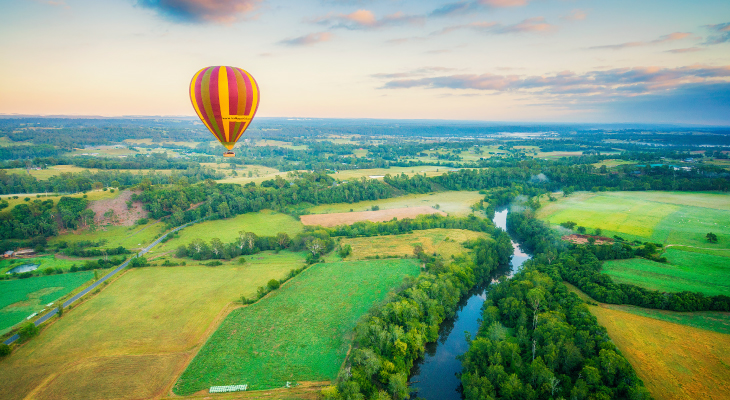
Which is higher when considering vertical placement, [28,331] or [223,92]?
[223,92]

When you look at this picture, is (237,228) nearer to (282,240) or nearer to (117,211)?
(282,240)

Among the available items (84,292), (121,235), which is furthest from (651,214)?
(121,235)

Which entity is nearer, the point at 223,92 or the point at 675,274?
the point at 223,92

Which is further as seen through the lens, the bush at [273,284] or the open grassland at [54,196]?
the open grassland at [54,196]

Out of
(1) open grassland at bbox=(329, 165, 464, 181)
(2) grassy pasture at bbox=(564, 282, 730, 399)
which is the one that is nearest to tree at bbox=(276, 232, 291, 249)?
(2) grassy pasture at bbox=(564, 282, 730, 399)

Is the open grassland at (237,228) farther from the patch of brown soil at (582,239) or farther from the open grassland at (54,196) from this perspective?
the patch of brown soil at (582,239)

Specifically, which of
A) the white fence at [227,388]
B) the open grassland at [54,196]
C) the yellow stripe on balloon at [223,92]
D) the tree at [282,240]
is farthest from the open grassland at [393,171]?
the white fence at [227,388]

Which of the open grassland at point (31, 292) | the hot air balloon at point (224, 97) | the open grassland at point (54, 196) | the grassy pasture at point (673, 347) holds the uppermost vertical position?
the hot air balloon at point (224, 97)

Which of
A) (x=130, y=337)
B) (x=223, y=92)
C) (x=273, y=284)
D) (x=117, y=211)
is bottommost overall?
(x=130, y=337)
